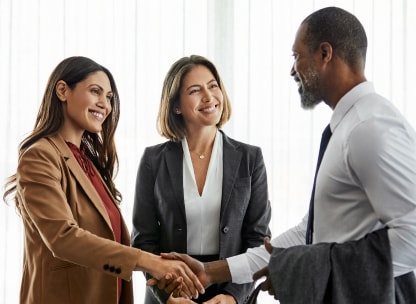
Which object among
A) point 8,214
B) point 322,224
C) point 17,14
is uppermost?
point 17,14

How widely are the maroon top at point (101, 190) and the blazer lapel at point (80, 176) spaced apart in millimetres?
67

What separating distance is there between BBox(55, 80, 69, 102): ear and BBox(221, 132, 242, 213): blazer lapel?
671mm

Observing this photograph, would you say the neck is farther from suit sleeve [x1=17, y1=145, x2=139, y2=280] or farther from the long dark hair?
suit sleeve [x1=17, y1=145, x2=139, y2=280]

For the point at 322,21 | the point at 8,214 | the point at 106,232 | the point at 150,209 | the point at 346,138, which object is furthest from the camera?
the point at 8,214

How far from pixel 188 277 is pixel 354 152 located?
909mm

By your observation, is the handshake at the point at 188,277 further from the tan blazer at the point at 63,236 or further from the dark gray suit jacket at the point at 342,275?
the dark gray suit jacket at the point at 342,275

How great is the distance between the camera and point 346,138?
170cm

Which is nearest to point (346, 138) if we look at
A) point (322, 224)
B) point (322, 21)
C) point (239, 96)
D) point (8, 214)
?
point (322, 224)

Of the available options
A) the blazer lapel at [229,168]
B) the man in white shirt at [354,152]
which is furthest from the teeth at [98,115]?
the man in white shirt at [354,152]

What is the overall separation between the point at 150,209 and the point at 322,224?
941mm

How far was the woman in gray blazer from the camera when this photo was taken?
8.23 ft

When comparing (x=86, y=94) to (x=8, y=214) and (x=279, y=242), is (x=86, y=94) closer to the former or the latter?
(x=279, y=242)

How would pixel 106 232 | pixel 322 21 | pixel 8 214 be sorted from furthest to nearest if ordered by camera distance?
pixel 8 214, pixel 106 232, pixel 322 21

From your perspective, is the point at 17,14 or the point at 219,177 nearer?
the point at 219,177
